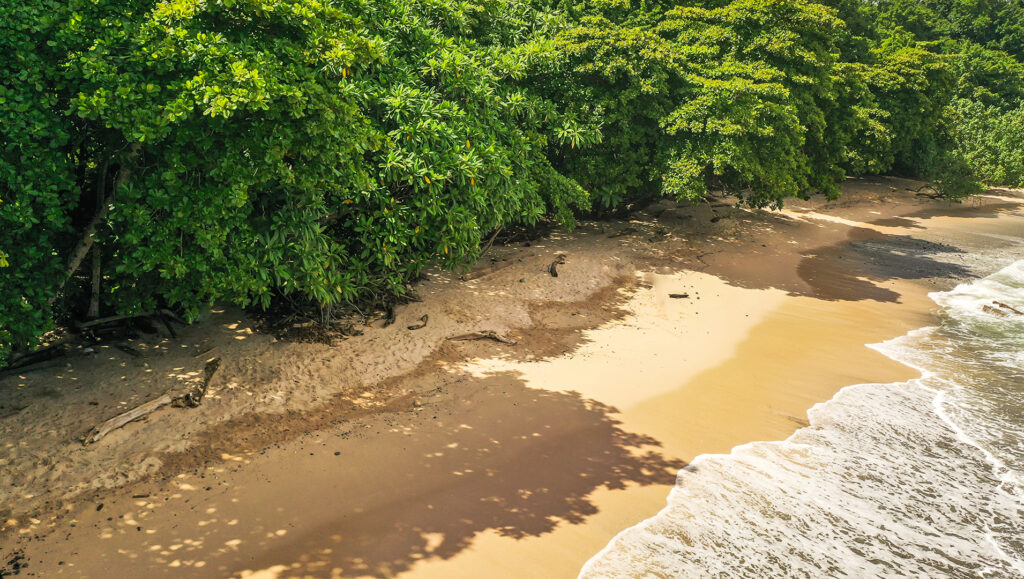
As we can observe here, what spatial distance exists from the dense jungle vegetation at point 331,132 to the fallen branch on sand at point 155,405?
107 centimetres

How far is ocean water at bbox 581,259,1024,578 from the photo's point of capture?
7.36 metres

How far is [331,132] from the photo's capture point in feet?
27.5

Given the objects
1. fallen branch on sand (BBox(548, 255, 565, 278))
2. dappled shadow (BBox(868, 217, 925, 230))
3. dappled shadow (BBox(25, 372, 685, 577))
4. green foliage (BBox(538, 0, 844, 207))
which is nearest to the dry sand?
dappled shadow (BBox(25, 372, 685, 577))

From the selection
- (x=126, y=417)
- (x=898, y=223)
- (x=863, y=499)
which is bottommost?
(x=863, y=499)

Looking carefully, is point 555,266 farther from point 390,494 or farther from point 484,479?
point 390,494

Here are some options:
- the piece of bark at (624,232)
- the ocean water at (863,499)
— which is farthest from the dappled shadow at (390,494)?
the piece of bark at (624,232)

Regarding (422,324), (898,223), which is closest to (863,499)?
(422,324)

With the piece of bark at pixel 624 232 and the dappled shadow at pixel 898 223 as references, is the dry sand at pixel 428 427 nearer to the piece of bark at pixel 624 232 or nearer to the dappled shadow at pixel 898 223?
the piece of bark at pixel 624 232

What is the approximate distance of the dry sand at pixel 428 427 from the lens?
6.83m

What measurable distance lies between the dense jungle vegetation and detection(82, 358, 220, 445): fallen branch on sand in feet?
3.51

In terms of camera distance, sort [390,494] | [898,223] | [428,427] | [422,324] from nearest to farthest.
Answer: [390,494]
[428,427]
[422,324]
[898,223]

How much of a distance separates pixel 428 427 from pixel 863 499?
6.05 metres

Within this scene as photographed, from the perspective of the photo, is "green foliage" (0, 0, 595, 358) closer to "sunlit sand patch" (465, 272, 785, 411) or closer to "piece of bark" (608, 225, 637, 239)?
"sunlit sand patch" (465, 272, 785, 411)

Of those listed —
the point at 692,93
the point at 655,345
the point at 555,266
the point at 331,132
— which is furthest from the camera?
the point at 692,93
